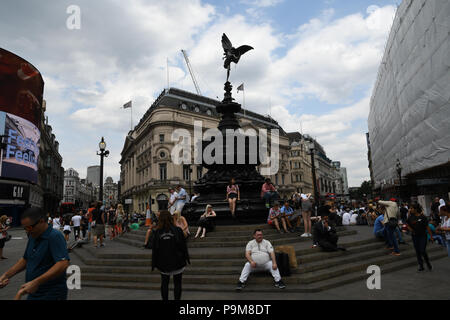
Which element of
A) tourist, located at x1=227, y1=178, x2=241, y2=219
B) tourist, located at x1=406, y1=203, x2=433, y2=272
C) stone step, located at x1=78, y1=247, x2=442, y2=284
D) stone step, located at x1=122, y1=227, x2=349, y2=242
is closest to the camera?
stone step, located at x1=78, y1=247, x2=442, y2=284

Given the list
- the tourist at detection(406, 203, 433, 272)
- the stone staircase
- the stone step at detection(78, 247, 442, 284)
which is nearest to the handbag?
the stone staircase

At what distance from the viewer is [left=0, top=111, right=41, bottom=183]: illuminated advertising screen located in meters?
33.2

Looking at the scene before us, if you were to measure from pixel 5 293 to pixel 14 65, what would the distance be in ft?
125

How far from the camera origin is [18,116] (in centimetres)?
3497

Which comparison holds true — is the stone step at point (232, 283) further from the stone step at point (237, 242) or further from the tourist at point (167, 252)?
the stone step at point (237, 242)

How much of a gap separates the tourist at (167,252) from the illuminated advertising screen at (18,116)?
35.6 metres

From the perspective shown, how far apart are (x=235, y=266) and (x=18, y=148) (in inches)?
1475

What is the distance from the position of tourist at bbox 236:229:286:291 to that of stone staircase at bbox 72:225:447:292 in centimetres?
26

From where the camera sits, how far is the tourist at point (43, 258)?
3.13m

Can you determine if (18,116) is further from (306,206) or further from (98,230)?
(306,206)

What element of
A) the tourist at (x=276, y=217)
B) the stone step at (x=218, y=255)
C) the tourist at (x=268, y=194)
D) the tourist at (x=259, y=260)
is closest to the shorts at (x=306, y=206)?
the tourist at (x=276, y=217)

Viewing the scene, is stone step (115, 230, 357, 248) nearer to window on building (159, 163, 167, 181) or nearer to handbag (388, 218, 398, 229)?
handbag (388, 218, 398, 229)

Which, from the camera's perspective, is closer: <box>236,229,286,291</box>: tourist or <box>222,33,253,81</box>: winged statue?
<box>236,229,286,291</box>: tourist

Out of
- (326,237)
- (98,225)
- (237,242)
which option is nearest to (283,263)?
(326,237)
